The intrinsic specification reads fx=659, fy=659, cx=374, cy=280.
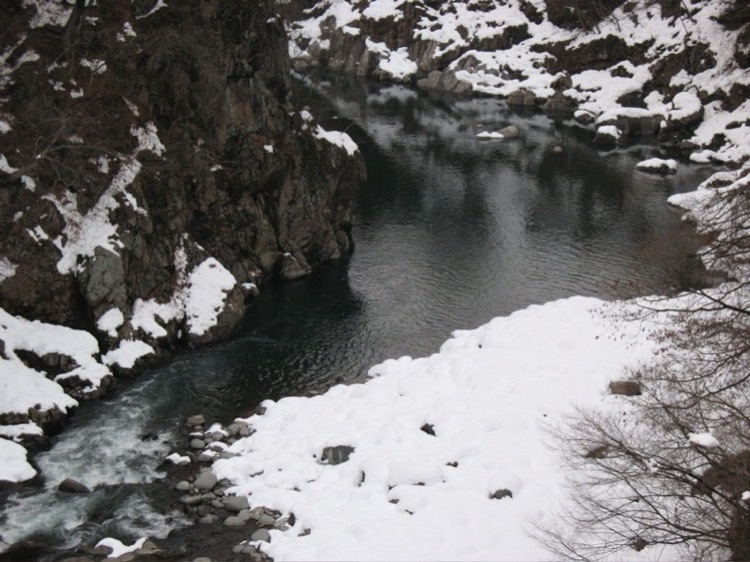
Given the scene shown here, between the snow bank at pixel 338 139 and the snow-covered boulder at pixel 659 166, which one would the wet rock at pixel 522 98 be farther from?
the snow bank at pixel 338 139


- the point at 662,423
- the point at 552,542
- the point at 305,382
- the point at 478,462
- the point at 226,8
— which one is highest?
Answer: the point at 226,8

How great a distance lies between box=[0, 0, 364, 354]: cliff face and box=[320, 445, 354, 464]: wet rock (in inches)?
413

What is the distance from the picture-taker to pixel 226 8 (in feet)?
104

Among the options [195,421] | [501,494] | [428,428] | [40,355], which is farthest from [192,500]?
[40,355]

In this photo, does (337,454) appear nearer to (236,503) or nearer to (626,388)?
(236,503)

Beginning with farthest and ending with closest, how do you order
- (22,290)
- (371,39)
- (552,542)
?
1. (371,39)
2. (22,290)
3. (552,542)

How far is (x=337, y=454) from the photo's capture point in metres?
18.3

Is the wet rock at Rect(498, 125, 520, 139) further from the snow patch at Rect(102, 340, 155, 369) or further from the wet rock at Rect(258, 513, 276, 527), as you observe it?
the wet rock at Rect(258, 513, 276, 527)

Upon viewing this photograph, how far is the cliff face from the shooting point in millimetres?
24625

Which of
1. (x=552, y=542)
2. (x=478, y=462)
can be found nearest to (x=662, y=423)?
(x=552, y=542)

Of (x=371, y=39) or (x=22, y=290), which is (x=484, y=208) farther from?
(x=371, y=39)

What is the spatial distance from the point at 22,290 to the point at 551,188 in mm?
35458

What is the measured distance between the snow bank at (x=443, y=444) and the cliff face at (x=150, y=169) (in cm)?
858

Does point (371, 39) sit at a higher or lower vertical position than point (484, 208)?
higher
